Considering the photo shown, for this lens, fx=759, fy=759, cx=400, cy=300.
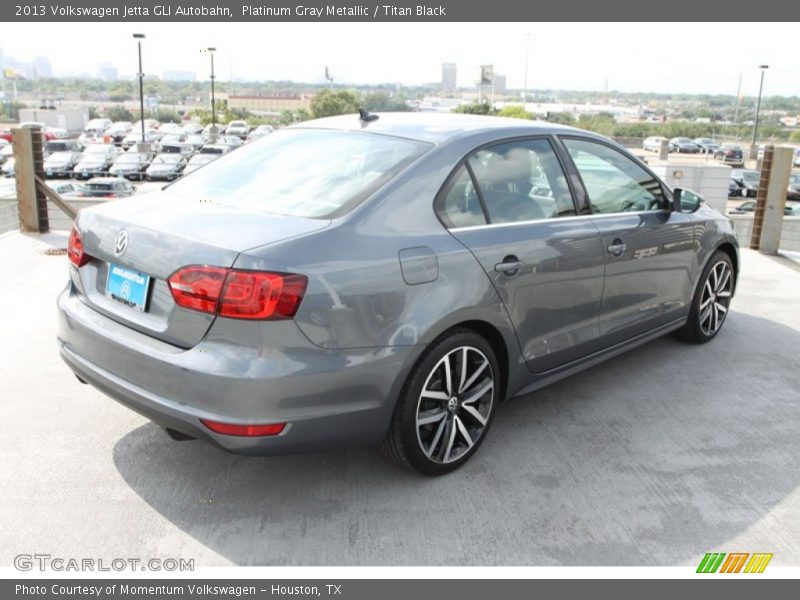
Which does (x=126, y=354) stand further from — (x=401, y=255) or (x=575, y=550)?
(x=575, y=550)

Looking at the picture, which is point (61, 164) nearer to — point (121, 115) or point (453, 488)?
point (453, 488)

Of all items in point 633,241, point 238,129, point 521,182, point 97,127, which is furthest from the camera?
point 97,127

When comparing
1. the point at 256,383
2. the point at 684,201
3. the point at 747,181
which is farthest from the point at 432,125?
the point at 747,181

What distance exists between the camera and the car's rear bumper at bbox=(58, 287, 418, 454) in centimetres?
284

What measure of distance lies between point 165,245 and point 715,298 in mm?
4202

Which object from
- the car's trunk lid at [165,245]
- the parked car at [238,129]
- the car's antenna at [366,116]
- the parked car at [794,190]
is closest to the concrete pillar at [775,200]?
the car's antenna at [366,116]

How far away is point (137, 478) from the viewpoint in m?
3.52

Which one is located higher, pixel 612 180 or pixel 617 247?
pixel 612 180

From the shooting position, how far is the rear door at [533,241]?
3586 mm

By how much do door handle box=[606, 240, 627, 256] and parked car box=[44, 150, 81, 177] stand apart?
52204 mm

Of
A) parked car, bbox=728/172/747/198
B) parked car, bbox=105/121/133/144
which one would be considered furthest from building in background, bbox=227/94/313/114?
parked car, bbox=728/172/747/198

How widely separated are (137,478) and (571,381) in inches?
108

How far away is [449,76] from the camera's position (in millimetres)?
157625

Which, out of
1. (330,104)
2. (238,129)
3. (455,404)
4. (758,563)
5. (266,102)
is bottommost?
(238,129)
